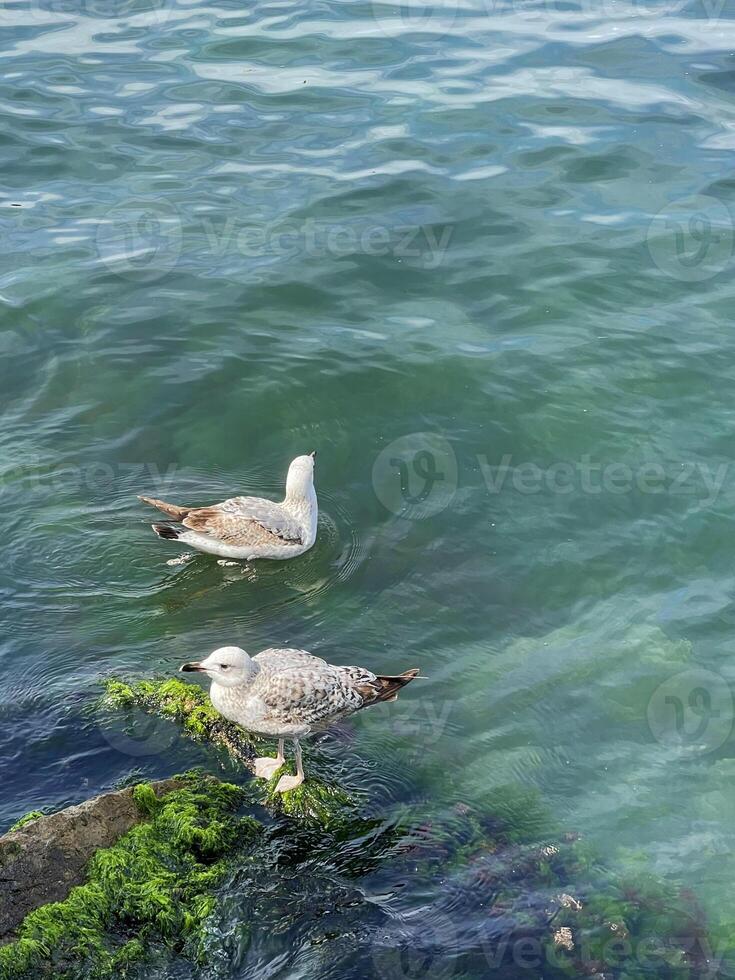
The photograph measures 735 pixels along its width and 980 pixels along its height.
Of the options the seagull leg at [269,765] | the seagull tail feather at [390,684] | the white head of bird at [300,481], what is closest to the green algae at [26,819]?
the seagull leg at [269,765]

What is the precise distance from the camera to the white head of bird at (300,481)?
9.27 meters

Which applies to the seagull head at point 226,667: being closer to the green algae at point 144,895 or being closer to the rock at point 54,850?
the green algae at point 144,895

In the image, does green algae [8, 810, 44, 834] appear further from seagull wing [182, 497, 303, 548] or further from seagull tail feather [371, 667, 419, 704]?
seagull wing [182, 497, 303, 548]

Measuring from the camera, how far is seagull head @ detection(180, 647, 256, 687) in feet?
22.2

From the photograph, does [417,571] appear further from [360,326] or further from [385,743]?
[360,326]

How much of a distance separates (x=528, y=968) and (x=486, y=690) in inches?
92.4

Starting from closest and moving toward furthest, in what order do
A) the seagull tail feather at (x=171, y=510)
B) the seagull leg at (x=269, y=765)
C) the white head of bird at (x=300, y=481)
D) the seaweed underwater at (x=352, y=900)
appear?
the seaweed underwater at (x=352, y=900) < the seagull leg at (x=269, y=765) < the seagull tail feather at (x=171, y=510) < the white head of bird at (x=300, y=481)

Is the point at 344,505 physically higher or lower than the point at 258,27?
lower

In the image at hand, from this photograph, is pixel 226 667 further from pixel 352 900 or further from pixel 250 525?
pixel 250 525

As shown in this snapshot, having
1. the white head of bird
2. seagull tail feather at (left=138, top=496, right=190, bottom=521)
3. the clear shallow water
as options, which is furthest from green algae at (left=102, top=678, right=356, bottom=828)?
the white head of bird

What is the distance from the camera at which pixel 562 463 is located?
33.8ft

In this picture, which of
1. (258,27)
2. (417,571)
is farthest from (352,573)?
(258,27)

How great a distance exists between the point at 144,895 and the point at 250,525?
368 cm

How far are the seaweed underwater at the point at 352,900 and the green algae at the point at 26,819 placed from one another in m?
0.44
